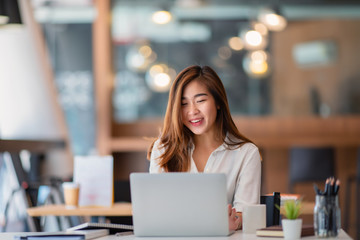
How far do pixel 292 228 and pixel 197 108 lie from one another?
86cm

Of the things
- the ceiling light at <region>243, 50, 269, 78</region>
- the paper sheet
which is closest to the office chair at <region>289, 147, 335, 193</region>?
the ceiling light at <region>243, 50, 269, 78</region>

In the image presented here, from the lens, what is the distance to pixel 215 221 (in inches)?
84.7

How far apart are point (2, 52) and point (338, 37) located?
4144mm

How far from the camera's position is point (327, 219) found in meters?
2.20

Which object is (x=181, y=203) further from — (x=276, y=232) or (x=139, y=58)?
(x=139, y=58)

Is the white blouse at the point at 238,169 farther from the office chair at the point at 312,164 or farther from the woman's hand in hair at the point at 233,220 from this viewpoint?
the office chair at the point at 312,164

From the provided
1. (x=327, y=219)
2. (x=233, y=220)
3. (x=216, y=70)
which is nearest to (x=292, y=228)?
(x=327, y=219)

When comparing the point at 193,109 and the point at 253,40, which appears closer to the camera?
the point at 193,109

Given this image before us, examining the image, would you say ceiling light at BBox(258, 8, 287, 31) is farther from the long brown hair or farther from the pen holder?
the pen holder

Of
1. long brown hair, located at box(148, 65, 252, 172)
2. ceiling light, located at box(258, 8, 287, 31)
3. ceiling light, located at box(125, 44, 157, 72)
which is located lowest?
long brown hair, located at box(148, 65, 252, 172)

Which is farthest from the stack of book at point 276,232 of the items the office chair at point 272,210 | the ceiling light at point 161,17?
the ceiling light at point 161,17

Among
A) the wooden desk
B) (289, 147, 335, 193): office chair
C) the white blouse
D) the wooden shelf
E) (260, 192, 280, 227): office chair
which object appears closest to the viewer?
(260, 192, 280, 227): office chair

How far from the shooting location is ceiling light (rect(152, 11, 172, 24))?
7.84 metres

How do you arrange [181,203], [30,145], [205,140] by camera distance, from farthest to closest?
[30,145] → [205,140] → [181,203]
